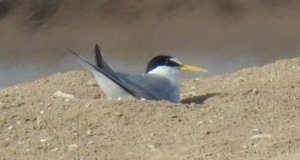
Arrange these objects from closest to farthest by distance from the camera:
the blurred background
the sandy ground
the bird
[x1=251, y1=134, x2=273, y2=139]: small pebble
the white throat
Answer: the sandy ground < [x1=251, y1=134, x2=273, y2=139]: small pebble < the bird < the white throat < the blurred background

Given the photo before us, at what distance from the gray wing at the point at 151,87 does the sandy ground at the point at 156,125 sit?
0.15m

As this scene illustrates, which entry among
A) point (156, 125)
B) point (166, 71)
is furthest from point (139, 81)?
point (156, 125)

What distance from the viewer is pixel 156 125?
8.20 metres

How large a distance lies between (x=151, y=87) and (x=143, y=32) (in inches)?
147

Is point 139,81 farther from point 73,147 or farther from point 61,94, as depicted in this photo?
point 73,147

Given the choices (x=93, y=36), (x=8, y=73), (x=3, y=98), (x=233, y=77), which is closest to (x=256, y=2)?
(x=93, y=36)

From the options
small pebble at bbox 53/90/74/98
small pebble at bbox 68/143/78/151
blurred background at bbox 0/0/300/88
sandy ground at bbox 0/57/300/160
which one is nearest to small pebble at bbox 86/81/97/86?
sandy ground at bbox 0/57/300/160

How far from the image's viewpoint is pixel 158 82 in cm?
953

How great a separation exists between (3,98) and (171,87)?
3.88 ft

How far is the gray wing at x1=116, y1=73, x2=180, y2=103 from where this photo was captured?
917cm

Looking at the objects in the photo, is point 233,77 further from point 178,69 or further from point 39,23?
point 39,23

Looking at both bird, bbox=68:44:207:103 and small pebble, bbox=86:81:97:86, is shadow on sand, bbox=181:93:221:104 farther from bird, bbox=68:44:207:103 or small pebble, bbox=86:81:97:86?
small pebble, bbox=86:81:97:86

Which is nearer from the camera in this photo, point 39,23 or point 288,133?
point 288,133

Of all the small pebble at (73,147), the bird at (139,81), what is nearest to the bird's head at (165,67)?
the bird at (139,81)
